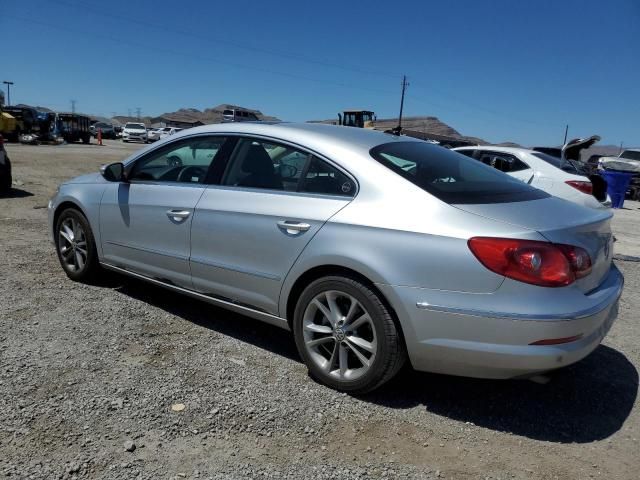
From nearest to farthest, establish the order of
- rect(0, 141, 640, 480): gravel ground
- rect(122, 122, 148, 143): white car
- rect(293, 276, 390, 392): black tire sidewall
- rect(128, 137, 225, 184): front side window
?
rect(0, 141, 640, 480): gravel ground → rect(293, 276, 390, 392): black tire sidewall → rect(128, 137, 225, 184): front side window → rect(122, 122, 148, 143): white car

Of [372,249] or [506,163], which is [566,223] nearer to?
[372,249]

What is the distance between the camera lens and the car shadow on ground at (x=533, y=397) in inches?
112

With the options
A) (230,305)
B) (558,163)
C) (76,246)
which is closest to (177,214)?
(230,305)

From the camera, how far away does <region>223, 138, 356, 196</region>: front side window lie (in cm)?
313

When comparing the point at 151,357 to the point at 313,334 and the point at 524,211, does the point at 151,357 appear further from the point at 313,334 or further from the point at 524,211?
the point at 524,211

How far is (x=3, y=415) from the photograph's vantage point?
266 cm

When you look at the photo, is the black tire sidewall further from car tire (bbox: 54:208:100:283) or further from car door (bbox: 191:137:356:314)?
car tire (bbox: 54:208:100:283)

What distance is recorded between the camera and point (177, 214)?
3.72 meters

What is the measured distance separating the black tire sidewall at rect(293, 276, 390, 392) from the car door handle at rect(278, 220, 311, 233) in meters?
0.31

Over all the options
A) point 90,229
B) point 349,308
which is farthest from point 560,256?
point 90,229

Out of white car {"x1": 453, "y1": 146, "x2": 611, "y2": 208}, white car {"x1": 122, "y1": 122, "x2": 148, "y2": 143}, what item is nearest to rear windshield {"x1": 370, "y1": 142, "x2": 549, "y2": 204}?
white car {"x1": 453, "y1": 146, "x2": 611, "y2": 208}

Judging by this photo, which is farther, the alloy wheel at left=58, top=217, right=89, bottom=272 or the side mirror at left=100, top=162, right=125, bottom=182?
the alloy wheel at left=58, top=217, right=89, bottom=272

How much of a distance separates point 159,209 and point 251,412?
175cm

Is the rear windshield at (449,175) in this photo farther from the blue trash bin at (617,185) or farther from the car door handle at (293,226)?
the blue trash bin at (617,185)
